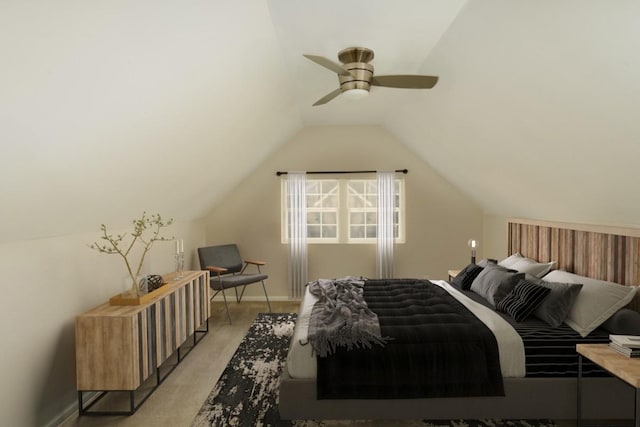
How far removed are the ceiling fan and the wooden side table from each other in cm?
184

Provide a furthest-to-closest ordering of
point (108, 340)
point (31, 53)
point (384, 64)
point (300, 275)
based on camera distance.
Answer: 1. point (300, 275)
2. point (384, 64)
3. point (108, 340)
4. point (31, 53)

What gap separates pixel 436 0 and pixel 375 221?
3.66 m

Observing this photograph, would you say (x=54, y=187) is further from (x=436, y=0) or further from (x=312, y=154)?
(x=312, y=154)

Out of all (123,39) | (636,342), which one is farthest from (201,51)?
(636,342)

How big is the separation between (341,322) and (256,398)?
85cm

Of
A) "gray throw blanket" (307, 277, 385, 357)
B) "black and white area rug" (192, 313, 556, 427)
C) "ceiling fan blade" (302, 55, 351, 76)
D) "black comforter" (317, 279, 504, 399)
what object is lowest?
"black and white area rug" (192, 313, 556, 427)

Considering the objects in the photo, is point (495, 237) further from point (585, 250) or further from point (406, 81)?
point (406, 81)

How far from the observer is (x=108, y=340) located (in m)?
2.33

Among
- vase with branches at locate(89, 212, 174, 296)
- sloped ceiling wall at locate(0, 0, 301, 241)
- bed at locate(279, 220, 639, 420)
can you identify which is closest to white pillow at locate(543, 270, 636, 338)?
bed at locate(279, 220, 639, 420)

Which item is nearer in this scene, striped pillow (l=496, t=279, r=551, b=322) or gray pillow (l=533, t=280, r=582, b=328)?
gray pillow (l=533, t=280, r=582, b=328)

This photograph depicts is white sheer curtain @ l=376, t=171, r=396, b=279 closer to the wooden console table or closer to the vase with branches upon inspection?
the vase with branches

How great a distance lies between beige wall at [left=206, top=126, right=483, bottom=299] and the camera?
17.1 ft

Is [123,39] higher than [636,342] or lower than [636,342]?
higher

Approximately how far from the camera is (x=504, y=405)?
7.36 feet
